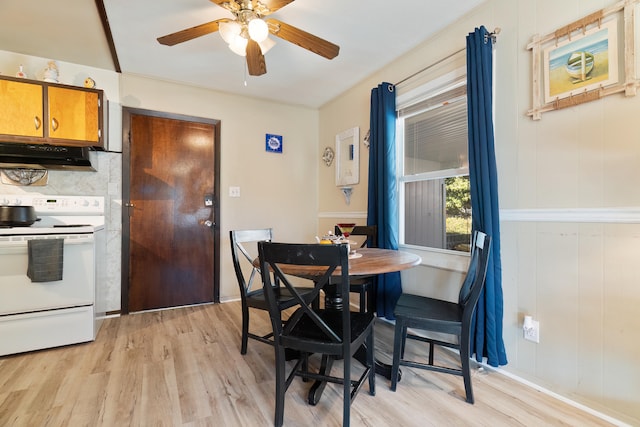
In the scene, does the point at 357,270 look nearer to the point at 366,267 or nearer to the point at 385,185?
the point at 366,267

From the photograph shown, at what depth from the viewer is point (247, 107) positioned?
357cm

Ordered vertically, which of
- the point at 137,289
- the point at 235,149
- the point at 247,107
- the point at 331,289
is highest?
the point at 247,107

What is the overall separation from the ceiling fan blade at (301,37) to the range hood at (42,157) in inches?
76.3

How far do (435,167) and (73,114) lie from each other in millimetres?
3133

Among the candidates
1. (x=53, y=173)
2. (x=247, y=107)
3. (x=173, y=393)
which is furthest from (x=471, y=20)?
(x=53, y=173)

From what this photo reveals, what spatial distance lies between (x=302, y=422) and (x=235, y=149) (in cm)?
292

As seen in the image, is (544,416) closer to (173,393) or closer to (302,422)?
(302,422)

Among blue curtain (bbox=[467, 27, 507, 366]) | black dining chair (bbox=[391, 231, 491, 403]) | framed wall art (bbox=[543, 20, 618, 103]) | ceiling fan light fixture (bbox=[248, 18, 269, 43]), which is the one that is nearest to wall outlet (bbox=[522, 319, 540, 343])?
blue curtain (bbox=[467, 27, 507, 366])

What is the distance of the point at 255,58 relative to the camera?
2.07m

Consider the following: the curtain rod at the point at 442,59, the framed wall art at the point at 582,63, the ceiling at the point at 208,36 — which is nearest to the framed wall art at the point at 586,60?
the framed wall art at the point at 582,63

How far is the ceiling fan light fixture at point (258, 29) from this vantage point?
1685 millimetres

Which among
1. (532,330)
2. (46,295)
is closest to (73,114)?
(46,295)

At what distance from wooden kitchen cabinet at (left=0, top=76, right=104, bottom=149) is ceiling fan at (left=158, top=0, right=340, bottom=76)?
1145mm

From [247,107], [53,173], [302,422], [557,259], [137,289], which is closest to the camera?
[302,422]
